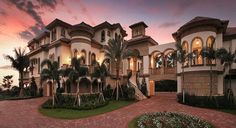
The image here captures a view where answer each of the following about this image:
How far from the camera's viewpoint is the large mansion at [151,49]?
18172mm

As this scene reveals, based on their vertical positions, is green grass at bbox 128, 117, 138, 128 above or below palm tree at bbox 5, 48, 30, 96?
below

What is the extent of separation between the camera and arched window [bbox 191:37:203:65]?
61.5 ft

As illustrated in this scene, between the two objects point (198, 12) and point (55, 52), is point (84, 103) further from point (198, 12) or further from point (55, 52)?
point (198, 12)

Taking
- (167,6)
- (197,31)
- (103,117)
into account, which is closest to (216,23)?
(197,31)

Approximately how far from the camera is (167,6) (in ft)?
68.6

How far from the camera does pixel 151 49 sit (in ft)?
79.4

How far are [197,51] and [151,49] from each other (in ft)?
23.4

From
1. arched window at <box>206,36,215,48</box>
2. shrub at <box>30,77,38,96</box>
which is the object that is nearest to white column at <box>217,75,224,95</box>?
arched window at <box>206,36,215,48</box>

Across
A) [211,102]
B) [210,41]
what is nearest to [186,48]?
[210,41]

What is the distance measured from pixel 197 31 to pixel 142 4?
8.06 metres

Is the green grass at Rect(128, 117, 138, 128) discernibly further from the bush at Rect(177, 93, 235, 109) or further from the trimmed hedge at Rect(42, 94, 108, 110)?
the bush at Rect(177, 93, 235, 109)

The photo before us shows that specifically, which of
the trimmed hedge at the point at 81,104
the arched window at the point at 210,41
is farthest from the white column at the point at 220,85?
the trimmed hedge at the point at 81,104

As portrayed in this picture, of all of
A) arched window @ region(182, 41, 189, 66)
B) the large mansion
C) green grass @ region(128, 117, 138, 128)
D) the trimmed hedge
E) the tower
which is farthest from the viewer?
the tower

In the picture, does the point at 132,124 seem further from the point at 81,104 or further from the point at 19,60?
the point at 19,60
